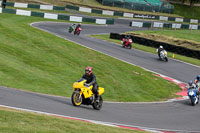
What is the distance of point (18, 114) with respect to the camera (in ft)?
33.6

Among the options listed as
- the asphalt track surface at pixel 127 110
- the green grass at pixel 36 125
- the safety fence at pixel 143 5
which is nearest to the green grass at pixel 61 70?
the asphalt track surface at pixel 127 110

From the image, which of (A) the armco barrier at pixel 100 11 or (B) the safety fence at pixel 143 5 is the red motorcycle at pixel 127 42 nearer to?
(A) the armco barrier at pixel 100 11

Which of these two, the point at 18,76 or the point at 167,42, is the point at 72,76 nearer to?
the point at 18,76

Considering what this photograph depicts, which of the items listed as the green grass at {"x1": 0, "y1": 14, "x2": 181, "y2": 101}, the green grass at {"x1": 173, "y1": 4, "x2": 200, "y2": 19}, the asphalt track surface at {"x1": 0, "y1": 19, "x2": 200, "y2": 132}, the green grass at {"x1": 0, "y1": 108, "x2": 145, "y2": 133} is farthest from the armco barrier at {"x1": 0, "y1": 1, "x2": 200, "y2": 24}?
the green grass at {"x1": 0, "y1": 108, "x2": 145, "y2": 133}

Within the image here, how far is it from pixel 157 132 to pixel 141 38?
1175 inches

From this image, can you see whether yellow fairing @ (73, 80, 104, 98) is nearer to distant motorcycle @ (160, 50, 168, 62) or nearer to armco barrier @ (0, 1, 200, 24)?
distant motorcycle @ (160, 50, 168, 62)

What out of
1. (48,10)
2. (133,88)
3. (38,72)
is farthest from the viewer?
(48,10)

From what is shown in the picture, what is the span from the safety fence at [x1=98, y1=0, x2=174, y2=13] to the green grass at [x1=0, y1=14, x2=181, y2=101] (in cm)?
3996

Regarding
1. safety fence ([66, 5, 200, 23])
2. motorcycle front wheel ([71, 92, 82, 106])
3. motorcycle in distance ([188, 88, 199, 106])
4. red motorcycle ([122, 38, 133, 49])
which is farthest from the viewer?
safety fence ([66, 5, 200, 23])

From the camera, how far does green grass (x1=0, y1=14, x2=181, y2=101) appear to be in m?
18.9

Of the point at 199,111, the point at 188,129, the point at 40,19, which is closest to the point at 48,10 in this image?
the point at 40,19

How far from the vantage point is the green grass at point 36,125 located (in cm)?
866

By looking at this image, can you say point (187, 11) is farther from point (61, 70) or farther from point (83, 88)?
point (83, 88)

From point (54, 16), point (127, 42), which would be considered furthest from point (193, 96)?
point (54, 16)
